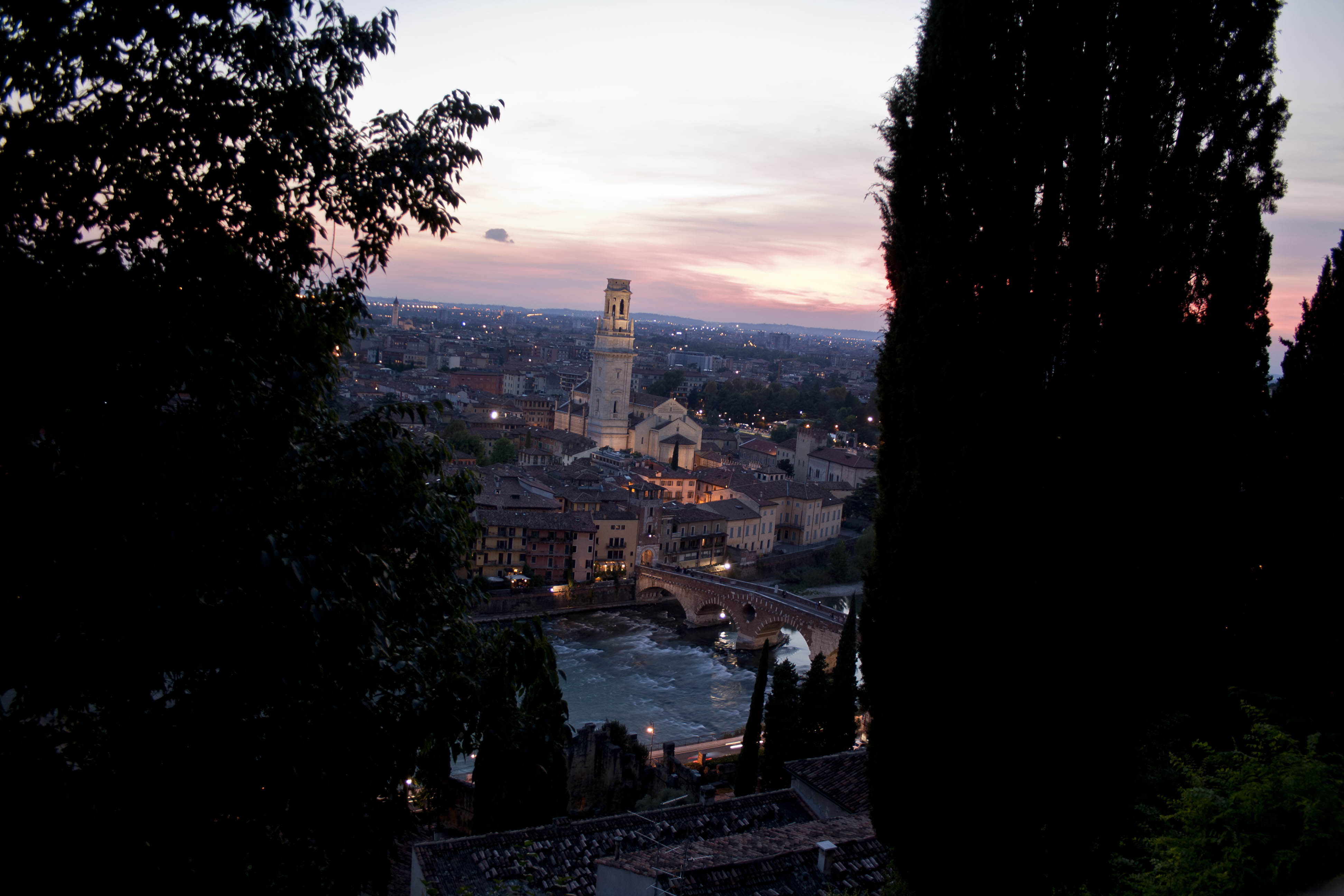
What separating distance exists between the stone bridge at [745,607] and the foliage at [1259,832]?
13.2 metres

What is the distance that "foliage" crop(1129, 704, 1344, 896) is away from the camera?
1785 millimetres

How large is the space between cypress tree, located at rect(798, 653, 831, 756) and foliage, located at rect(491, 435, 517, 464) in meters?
19.1

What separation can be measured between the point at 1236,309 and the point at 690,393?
5318 centimetres

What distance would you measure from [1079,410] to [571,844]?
12.6 ft

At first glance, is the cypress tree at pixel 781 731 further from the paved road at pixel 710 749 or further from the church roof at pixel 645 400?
the church roof at pixel 645 400

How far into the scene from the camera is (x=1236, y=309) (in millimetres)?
3094

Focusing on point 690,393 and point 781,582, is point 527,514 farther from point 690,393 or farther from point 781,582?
point 690,393

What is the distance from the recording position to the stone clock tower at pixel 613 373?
34.6 m

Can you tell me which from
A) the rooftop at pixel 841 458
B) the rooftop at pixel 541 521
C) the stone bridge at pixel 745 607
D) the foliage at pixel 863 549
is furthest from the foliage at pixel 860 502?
the rooftop at pixel 541 521

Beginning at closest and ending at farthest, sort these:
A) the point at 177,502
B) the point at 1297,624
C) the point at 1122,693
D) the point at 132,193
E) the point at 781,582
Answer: the point at 177,502
the point at 132,193
the point at 1122,693
the point at 1297,624
the point at 781,582

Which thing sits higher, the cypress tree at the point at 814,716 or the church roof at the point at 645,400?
the church roof at the point at 645,400

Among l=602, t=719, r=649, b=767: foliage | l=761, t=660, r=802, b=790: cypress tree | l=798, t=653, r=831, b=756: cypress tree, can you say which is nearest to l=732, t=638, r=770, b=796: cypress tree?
l=761, t=660, r=802, b=790: cypress tree

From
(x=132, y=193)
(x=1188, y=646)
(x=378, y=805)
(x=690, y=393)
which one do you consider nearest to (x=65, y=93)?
(x=132, y=193)

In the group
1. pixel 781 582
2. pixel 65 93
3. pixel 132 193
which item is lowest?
pixel 781 582
